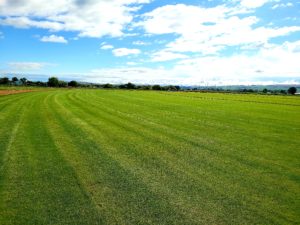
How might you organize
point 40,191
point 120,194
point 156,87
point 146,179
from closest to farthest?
point 120,194 → point 40,191 → point 146,179 → point 156,87

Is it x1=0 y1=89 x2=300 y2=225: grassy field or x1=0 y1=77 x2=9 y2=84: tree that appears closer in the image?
x1=0 y1=89 x2=300 y2=225: grassy field

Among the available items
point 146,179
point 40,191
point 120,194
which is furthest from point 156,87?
point 120,194

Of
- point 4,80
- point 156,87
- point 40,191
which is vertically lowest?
point 156,87

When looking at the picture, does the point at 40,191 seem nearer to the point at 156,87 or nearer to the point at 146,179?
the point at 146,179

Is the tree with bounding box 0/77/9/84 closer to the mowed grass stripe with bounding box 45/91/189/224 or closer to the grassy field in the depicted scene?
the grassy field

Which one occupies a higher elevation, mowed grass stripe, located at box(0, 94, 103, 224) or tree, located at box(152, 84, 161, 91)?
mowed grass stripe, located at box(0, 94, 103, 224)

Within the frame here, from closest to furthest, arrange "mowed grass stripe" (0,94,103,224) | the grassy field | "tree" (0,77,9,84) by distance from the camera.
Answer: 1. "mowed grass stripe" (0,94,103,224)
2. the grassy field
3. "tree" (0,77,9,84)

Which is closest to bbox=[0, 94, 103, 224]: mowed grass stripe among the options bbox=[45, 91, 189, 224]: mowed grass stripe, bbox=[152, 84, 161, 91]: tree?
bbox=[45, 91, 189, 224]: mowed grass stripe

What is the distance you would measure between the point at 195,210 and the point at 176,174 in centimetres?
237

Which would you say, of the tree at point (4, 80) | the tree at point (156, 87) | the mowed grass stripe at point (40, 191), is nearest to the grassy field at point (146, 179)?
the mowed grass stripe at point (40, 191)

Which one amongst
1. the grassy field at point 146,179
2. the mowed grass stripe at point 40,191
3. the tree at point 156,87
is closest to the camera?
the mowed grass stripe at point 40,191

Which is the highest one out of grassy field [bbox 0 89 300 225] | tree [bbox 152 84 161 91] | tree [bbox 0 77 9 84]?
grassy field [bbox 0 89 300 225]

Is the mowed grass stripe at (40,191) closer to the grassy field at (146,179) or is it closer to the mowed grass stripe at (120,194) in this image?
the grassy field at (146,179)

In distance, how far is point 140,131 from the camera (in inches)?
639
